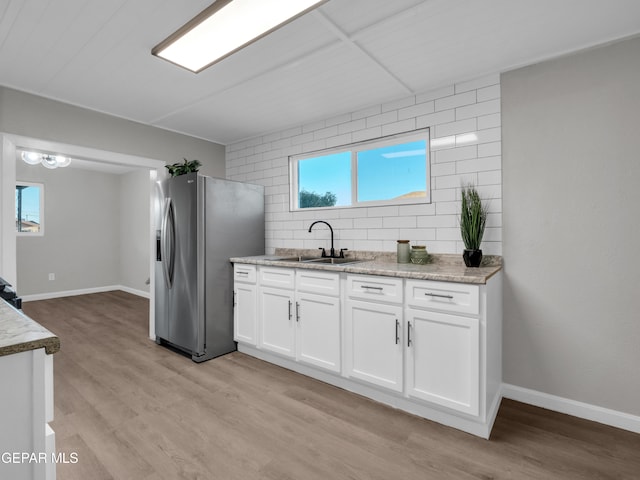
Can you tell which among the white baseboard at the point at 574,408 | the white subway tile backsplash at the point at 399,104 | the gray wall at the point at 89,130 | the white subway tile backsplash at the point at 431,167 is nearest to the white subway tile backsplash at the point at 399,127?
the white subway tile backsplash at the point at 431,167

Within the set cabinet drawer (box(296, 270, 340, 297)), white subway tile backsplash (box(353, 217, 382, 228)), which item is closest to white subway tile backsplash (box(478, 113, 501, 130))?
white subway tile backsplash (box(353, 217, 382, 228))

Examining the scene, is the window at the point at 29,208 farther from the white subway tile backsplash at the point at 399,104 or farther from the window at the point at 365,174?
the white subway tile backsplash at the point at 399,104

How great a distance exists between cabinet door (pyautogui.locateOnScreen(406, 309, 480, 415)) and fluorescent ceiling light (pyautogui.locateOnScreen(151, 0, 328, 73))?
5.91 ft

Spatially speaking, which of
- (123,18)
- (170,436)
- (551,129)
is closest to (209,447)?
(170,436)

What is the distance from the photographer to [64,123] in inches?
115

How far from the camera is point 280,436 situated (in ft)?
6.28

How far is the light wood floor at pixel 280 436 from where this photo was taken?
5.37ft

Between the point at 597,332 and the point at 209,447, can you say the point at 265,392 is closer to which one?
the point at 209,447

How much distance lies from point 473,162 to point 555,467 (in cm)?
192

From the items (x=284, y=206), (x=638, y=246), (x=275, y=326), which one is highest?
(x=284, y=206)

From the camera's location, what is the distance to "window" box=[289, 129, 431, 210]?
2848 mm

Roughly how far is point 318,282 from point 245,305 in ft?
3.13

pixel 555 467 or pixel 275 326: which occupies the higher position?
pixel 275 326

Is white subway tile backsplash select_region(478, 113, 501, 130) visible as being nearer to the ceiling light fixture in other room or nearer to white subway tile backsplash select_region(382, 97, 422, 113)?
white subway tile backsplash select_region(382, 97, 422, 113)
